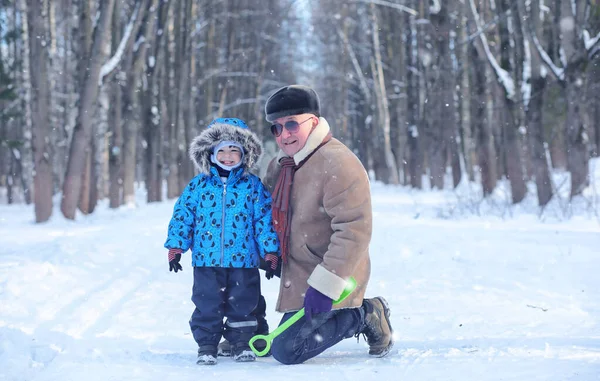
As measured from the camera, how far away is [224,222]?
13.5ft

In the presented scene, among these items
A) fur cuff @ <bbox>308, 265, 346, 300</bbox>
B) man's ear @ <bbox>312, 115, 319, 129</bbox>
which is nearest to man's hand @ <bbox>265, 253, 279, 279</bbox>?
fur cuff @ <bbox>308, 265, 346, 300</bbox>

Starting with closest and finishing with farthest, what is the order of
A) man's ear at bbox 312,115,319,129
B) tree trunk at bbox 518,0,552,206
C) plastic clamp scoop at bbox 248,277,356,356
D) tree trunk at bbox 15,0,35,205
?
plastic clamp scoop at bbox 248,277,356,356, man's ear at bbox 312,115,319,129, tree trunk at bbox 518,0,552,206, tree trunk at bbox 15,0,35,205

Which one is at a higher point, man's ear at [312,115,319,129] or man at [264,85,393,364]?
man's ear at [312,115,319,129]

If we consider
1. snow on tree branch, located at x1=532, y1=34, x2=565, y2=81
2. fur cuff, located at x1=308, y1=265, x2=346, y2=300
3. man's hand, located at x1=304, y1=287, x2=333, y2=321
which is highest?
snow on tree branch, located at x1=532, y1=34, x2=565, y2=81

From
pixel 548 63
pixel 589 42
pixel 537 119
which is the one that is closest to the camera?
pixel 589 42

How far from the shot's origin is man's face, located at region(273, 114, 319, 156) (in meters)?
4.06

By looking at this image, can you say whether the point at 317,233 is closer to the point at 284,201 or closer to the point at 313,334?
the point at 284,201

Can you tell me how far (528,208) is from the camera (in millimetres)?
12914

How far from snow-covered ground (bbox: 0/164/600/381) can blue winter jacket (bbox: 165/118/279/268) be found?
0.63m

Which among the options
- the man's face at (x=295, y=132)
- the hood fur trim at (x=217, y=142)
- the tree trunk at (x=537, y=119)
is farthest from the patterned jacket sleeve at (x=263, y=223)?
the tree trunk at (x=537, y=119)

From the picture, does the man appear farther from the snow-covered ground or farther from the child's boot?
the child's boot

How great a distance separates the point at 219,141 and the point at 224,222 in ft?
1.63

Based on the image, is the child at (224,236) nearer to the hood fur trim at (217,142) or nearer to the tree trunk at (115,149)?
Result: the hood fur trim at (217,142)

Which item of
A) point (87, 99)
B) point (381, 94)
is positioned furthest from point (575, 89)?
point (381, 94)
